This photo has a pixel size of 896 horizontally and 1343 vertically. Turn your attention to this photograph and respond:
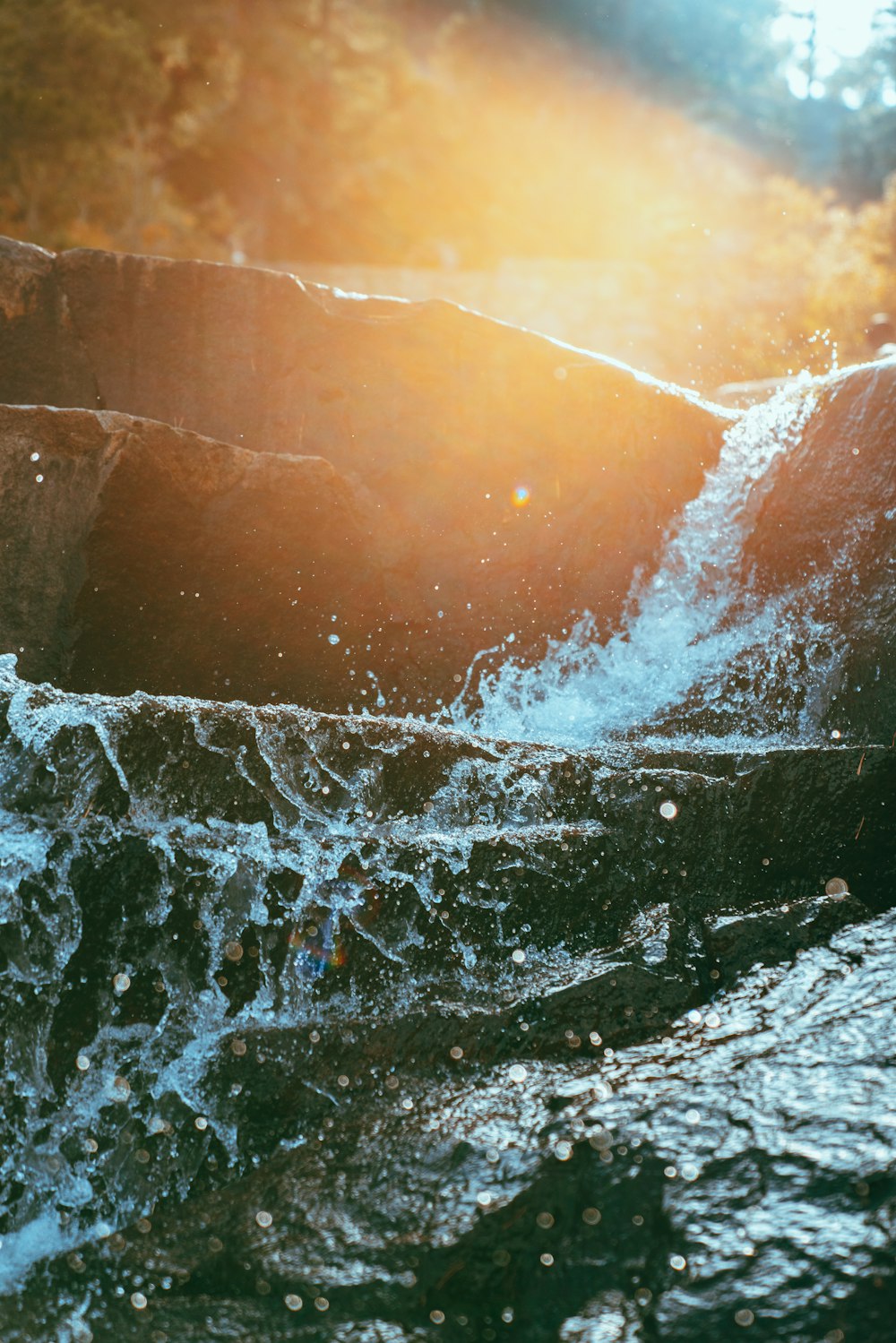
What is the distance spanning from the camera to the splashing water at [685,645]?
5.42 m

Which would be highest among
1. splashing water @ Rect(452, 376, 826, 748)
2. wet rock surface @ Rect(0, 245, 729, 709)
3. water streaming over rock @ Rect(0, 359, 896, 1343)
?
wet rock surface @ Rect(0, 245, 729, 709)

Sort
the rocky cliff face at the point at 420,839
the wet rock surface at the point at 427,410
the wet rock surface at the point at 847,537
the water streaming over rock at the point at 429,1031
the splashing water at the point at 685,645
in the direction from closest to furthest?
the water streaming over rock at the point at 429,1031, the rocky cliff face at the point at 420,839, the wet rock surface at the point at 847,537, the splashing water at the point at 685,645, the wet rock surface at the point at 427,410

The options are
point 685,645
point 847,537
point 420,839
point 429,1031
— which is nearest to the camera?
point 429,1031

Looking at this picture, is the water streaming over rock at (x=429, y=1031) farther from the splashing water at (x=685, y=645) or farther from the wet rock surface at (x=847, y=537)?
the splashing water at (x=685, y=645)

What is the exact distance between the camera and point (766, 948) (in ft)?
10.2

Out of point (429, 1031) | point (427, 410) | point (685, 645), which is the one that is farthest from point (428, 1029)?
point (427, 410)

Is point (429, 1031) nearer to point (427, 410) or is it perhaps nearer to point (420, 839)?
point (420, 839)

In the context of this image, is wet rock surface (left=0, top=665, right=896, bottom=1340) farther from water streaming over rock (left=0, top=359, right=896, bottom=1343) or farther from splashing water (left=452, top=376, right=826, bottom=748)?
splashing water (left=452, top=376, right=826, bottom=748)

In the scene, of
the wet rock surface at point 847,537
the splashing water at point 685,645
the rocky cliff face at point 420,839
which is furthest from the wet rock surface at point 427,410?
the wet rock surface at point 847,537

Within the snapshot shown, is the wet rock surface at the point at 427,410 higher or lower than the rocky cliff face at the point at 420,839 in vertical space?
higher

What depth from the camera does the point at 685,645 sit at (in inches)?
225

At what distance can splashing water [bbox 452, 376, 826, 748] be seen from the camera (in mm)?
5418

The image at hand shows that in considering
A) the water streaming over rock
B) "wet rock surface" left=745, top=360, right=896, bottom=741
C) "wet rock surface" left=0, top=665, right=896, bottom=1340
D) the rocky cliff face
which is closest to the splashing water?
the rocky cliff face

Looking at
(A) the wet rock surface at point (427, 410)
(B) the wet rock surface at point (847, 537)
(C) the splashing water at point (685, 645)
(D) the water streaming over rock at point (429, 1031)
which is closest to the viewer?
(D) the water streaming over rock at point (429, 1031)
